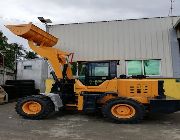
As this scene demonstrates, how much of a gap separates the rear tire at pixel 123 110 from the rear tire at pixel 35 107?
6.52 feet

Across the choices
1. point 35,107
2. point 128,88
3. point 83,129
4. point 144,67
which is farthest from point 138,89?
point 144,67

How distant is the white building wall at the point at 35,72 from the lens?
19441mm

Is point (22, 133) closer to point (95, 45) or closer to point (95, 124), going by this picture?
point (95, 124)

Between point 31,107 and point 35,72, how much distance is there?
9487mm

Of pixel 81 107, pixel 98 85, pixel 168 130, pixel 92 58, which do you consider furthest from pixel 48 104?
pixel 92 58

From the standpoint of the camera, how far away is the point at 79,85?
1078 cm

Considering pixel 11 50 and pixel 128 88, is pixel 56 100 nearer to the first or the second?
pixel 128 88

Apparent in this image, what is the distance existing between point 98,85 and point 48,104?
1.91m

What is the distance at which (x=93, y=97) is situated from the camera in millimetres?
10375

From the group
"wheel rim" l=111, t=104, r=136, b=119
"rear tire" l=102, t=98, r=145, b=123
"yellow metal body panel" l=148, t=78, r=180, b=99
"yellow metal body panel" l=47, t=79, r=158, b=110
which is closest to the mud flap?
"yellow metal body panel" l=47, t=79, r=158, b=110

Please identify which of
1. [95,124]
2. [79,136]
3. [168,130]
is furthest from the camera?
[95,124]

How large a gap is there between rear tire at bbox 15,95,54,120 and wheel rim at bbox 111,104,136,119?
226cm

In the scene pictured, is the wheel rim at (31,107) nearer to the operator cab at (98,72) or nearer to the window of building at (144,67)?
the operator cab at (98,72)

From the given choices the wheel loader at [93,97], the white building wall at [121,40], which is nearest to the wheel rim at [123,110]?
the wheel loader at [93,97]
